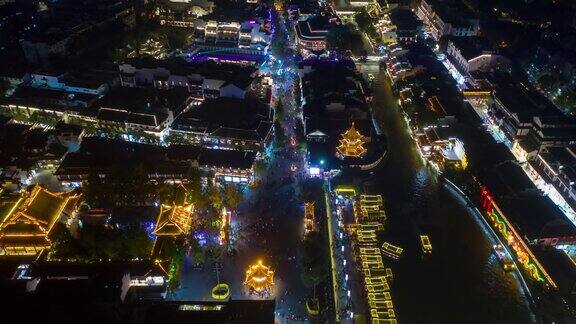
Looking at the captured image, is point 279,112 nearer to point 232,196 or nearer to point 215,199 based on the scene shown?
point 232,196

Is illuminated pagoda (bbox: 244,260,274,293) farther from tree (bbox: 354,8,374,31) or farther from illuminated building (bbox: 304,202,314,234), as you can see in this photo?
tree (bbox: 354,8,374,31)

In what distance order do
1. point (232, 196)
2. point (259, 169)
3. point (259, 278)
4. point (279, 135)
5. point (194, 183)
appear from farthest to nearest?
point (279, 135) < point (259, 169) < point (194, 183) < point (232, 196) < point (259, 278)

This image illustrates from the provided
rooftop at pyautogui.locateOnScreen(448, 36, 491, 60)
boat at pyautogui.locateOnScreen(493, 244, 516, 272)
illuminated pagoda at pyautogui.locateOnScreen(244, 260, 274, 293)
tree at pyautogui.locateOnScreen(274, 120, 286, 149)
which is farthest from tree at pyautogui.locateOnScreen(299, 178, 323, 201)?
rooftop at pyautogui.locateOnScreen(448, 36, 491, 60)

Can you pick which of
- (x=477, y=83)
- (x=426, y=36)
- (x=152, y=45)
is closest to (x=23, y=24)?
(x=152, y=45)

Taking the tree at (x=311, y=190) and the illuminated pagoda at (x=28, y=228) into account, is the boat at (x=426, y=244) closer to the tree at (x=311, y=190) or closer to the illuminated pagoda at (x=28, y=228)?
the tree at (x=311, y=190)

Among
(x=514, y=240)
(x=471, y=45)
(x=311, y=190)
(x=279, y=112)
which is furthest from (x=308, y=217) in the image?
(x=471, y=45)

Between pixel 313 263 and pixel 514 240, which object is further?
pixel 514 240
